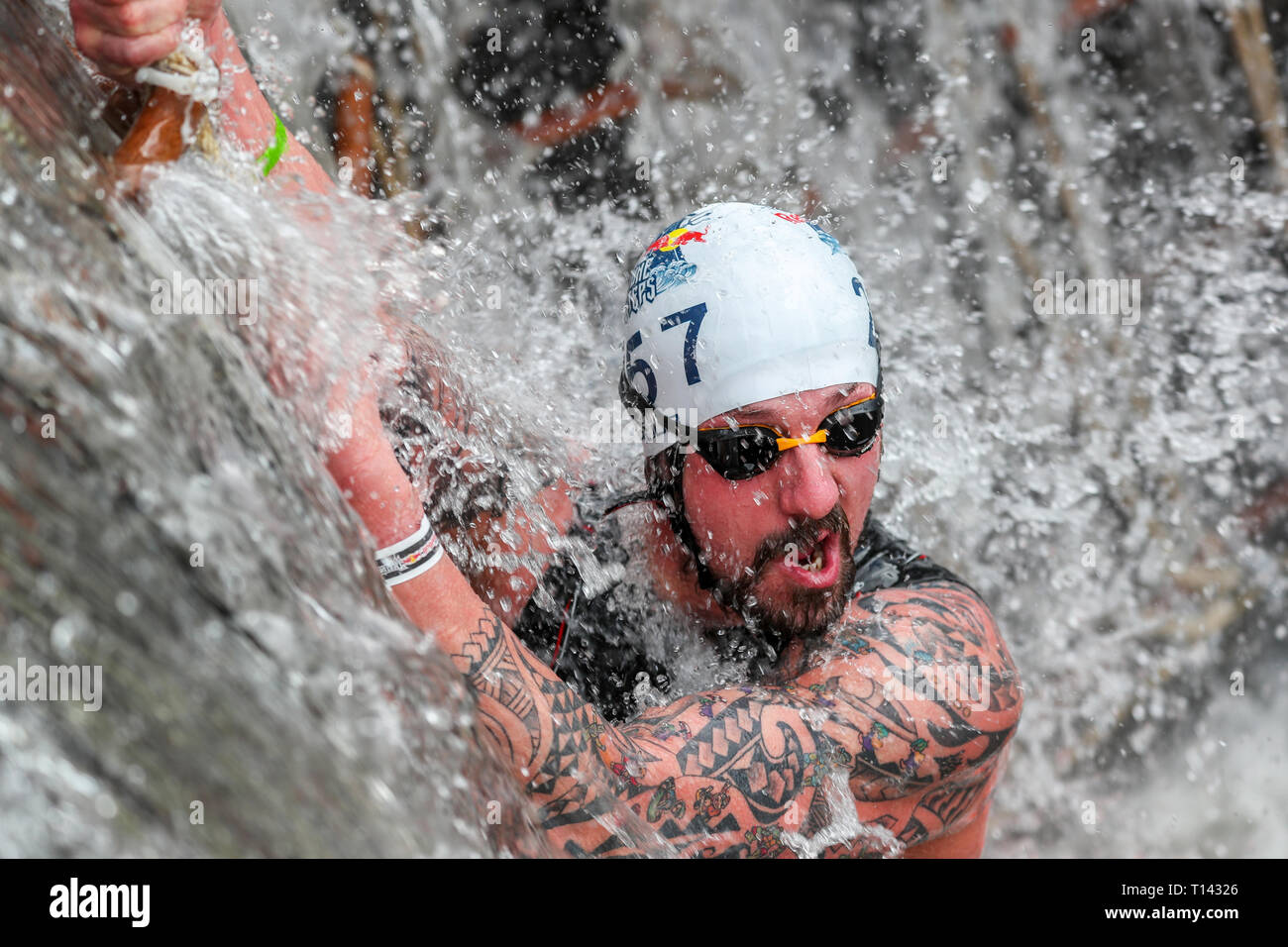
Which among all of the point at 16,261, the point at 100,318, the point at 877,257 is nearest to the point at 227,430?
the point at 100,318

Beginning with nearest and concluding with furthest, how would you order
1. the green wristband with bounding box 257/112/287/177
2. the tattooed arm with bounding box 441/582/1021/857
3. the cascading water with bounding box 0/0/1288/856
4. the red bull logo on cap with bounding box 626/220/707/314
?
the tattooed arm with bounding box 441/582/1021/857 < the green wristband with bounding box 257/112/287/177 < the red bull logo on cap with bounding box 626/220/707/314 < the cascading water with bounding box 0/0/1288/856

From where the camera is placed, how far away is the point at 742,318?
2.82 m

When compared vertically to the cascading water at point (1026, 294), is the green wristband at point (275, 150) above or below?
above

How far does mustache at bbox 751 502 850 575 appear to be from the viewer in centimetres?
278

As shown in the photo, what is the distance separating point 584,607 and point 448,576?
0.89 meters

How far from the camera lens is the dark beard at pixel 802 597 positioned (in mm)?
2775

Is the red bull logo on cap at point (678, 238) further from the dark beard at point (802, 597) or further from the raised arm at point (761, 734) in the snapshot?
the raised arm at point (761, 734)

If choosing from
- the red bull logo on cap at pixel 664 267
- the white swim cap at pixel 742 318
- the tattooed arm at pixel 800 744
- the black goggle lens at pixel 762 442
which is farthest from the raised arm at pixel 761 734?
the red bull logo on cap at pixel 664 267

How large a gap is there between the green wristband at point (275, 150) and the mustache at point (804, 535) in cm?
155

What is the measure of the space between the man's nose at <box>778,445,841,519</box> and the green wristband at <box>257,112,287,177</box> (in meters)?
1.45

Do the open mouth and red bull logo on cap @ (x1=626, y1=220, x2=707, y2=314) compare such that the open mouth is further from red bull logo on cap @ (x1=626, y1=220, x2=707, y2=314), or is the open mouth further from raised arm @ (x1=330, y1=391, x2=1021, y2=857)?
red bull logo on cap @ (x1=626, y1=220, x2=707, y2=314)

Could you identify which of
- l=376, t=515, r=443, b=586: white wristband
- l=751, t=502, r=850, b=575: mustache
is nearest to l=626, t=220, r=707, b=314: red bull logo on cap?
l=751, t=502, r=850, b=575: mustache

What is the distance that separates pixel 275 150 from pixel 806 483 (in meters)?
1.54

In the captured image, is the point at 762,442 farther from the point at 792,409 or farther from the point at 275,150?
the point at 275,150
